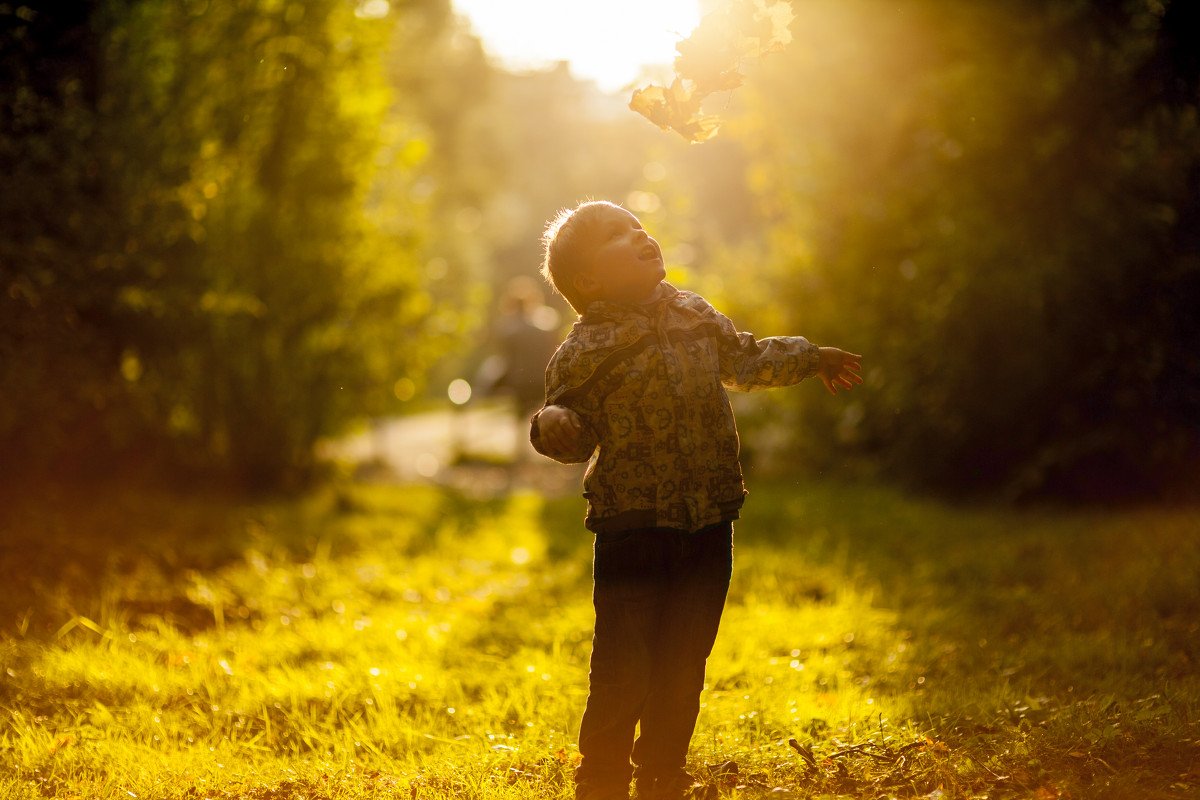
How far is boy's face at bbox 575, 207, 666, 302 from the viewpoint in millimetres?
3121

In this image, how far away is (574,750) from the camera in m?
3.66

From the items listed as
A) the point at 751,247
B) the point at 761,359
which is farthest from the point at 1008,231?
the point at 761,359

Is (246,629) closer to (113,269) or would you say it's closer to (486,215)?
(113,269)

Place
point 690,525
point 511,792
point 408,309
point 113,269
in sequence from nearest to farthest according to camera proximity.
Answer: point 690,525
point 511,792
point 113,269
point 408,309

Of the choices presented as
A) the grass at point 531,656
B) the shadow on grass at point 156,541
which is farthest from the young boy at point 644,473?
the shadow on grass at point 156,541

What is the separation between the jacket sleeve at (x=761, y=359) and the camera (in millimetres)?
3205

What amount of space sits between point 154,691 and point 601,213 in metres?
2.83

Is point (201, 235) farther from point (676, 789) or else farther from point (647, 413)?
point (676, 789)

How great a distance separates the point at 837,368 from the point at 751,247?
8413mm

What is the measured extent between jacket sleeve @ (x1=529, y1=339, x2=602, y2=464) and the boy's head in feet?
0.70

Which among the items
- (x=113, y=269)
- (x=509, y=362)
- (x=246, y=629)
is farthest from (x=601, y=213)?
(x=509, y=362)

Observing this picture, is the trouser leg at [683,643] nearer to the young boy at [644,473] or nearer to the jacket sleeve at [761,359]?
the young boy at [644,473]

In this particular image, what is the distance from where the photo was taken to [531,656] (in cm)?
475

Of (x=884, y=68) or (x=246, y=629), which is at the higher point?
(x=884, y=68)
